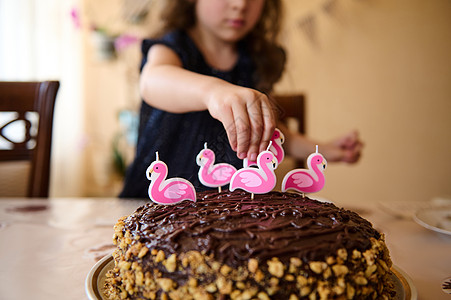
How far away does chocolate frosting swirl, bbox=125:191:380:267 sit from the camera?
0.41 m

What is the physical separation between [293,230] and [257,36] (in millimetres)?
1017

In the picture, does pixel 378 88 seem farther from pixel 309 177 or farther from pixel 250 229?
pixel 250 229

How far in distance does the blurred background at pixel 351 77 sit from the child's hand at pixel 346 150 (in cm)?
107

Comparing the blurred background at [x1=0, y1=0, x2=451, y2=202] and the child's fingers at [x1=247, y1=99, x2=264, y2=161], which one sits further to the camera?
the blurred background at [x1=0, y1=0, x2=451, y2=202]

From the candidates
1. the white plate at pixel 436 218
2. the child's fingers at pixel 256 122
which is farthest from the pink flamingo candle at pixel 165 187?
the white plate at pixel 436 218

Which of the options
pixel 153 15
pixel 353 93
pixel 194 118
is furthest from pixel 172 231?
pixel 153 15

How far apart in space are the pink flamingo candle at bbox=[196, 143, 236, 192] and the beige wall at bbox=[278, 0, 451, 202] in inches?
71.0

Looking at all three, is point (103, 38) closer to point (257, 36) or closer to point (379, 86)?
point (257, 36)

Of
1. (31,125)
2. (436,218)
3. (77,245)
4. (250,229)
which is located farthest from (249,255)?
(31,125)

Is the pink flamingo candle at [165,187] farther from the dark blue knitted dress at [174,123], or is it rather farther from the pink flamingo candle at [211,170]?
the dark blue knitted dress at [174,123]

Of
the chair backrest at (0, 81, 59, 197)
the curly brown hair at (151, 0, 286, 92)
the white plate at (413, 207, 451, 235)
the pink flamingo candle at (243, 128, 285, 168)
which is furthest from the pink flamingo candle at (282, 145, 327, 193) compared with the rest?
the chair backrest at (0, 81, 59, 197)

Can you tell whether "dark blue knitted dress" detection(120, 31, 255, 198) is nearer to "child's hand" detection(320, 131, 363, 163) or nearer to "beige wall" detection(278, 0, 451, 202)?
"child's hand" detection(320, 131, 363, 163)

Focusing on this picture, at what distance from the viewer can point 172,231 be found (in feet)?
1.48

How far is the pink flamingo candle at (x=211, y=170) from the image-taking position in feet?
1.90
